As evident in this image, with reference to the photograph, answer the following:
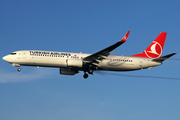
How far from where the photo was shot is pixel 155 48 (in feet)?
196

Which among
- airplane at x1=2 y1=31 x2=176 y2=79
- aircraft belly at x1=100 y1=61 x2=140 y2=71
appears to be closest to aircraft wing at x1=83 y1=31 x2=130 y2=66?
airplane at x1=2 y1=31 x2=176 y2=79

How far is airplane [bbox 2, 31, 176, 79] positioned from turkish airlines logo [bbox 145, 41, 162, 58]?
7.21 ft

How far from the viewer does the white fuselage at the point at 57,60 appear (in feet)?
168

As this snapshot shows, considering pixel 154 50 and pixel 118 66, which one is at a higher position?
pixel 154 50

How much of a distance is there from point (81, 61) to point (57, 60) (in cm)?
418

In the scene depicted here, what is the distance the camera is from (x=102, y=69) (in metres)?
54.0

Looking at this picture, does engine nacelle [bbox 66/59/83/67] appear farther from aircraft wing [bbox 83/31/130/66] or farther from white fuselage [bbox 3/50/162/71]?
aircraft wing [bbox 83/31/130/66]

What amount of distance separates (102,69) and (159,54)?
13.2 metres

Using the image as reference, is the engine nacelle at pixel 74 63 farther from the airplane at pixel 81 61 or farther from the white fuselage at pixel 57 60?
the white fuselage at pixel 57 60

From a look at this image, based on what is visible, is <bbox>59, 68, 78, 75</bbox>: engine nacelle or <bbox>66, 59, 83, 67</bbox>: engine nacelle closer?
<bbox>66, 59, 83, 67</bbox>: engine nacelle

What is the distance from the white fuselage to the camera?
51.3m

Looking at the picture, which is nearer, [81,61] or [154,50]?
[81,61]

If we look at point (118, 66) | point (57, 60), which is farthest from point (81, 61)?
point (118, 66)

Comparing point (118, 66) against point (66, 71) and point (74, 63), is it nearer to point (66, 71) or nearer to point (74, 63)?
point (74, 63)
